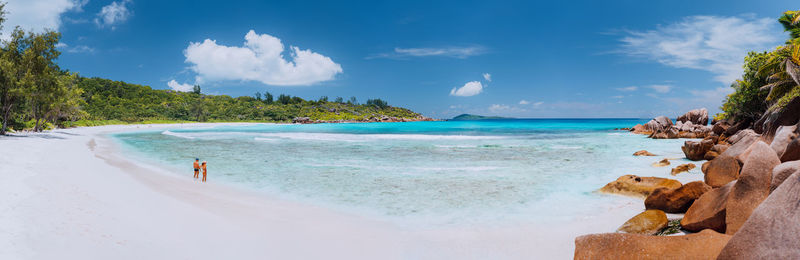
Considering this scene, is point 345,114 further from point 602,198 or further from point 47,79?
point 602,198

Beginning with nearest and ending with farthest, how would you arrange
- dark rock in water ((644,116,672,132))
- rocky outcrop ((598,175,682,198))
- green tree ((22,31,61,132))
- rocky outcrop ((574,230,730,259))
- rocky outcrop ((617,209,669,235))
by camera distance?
rocky outcrop ((574,230,730,259)) → rocky outcrop ((617,209,669,235)) → rocky outcrop ((598,175,682,198)) → green tree ((22,31,61,132)) → dark rock in water ((644,116,672,132))

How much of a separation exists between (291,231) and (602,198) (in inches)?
357

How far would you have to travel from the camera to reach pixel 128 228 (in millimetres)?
7312

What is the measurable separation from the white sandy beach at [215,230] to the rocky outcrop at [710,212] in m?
1.56

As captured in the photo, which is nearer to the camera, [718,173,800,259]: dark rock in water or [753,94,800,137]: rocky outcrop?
[718,173,800,259]: dark rock in water

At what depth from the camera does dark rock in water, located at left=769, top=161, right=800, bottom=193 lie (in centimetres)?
551

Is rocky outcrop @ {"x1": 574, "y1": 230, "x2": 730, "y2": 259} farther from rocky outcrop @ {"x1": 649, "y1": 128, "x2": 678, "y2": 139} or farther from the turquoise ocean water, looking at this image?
rocky outcrop @ {"x1": 649, "y1": 128, "x2": 678, "y2": 139}

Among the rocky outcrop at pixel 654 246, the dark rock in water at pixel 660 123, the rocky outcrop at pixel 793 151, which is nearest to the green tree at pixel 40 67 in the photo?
the rocky outcrop at pixel 654 246

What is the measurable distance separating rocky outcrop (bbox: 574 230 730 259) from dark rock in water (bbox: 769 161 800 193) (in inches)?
61.9

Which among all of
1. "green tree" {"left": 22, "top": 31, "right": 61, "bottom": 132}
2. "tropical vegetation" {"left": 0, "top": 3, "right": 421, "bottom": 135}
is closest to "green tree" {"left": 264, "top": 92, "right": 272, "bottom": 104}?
"tropical vegetation" {"left": 0, "top": 3, "right": 421, "bottom": 135}

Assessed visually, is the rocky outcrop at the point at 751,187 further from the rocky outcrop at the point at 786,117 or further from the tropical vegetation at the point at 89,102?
the tropical vegetation at the point at 89,102

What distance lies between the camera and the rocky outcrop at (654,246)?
16.5 feet

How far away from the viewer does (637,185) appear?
11.1 m

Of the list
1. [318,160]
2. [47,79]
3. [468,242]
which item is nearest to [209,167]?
[318,160]
